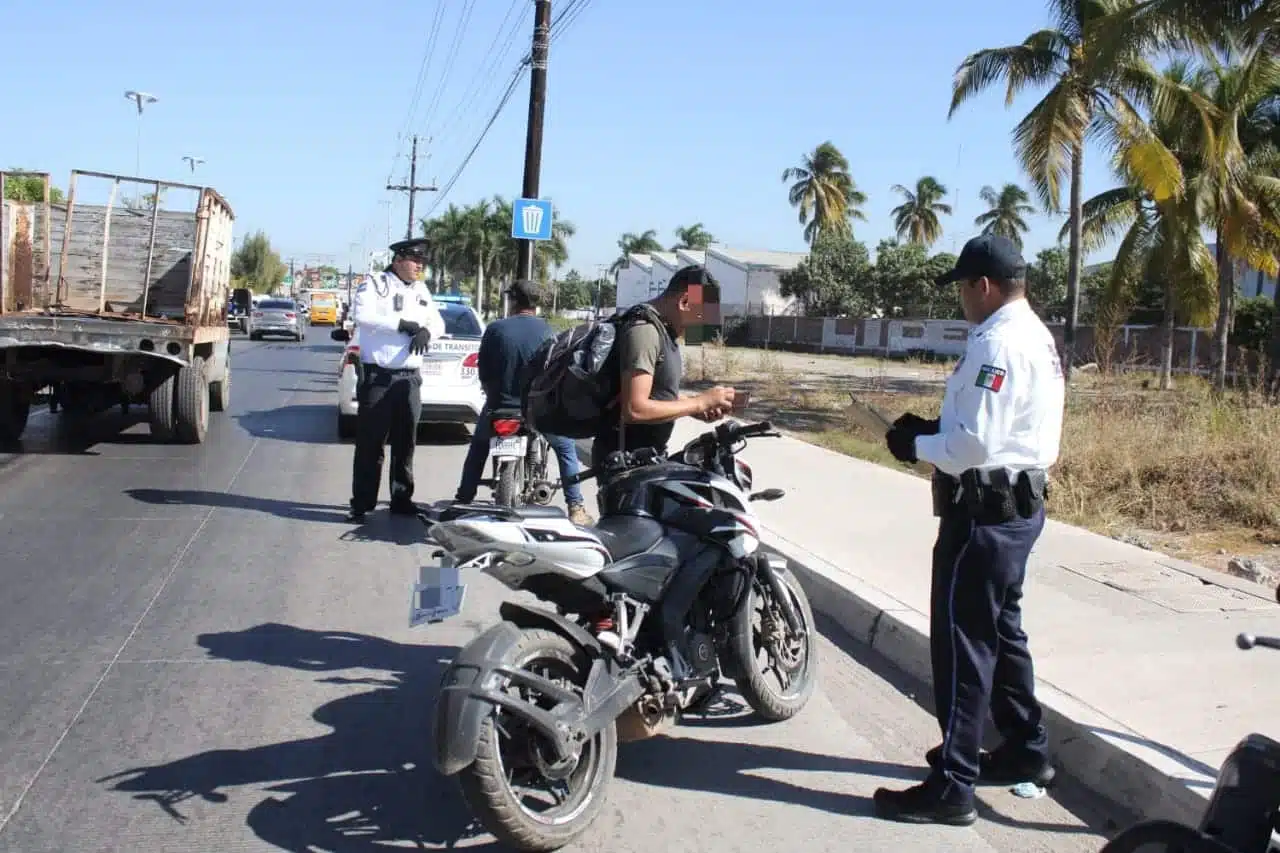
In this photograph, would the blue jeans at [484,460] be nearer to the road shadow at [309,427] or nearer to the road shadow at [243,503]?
the road shadow at [243,503]

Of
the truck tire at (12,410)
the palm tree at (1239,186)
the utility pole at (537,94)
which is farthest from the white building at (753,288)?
the truck tire at (12,410)

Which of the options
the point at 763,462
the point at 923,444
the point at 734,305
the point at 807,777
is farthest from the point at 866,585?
the point at 734,305

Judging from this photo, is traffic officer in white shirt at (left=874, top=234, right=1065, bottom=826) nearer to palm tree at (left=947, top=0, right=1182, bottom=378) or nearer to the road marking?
the road marking

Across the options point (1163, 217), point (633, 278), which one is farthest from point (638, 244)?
point (1163, 217)

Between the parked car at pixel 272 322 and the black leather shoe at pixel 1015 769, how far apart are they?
135 feet

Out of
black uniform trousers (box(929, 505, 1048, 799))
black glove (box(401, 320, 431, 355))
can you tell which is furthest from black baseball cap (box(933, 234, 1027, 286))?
black glove (box(401, 320, 431, 355))

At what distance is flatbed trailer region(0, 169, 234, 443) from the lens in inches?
450

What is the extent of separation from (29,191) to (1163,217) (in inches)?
928

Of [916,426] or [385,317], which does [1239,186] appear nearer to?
[385,317]

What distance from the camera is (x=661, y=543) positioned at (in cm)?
432

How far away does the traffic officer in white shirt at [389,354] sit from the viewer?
8570mm

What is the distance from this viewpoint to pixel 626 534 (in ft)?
14.0

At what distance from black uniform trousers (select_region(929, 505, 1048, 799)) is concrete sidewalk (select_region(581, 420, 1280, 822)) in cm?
77

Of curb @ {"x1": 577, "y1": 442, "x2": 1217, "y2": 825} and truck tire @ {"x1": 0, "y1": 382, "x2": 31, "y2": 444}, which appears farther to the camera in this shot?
truck tire @ {"x1": 0, "y1": 382, "x2": 31, "y2": 444}
